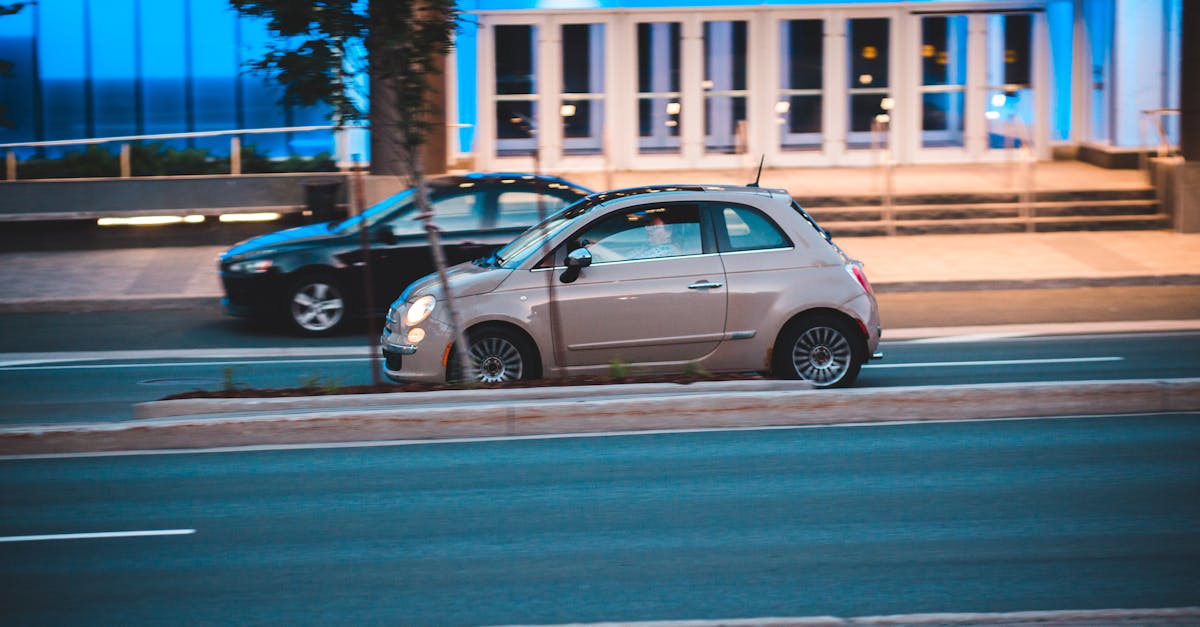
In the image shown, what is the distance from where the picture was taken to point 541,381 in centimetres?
1007

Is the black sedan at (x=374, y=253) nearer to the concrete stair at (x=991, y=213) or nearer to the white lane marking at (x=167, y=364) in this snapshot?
the white lane marking at (x=167, y=364)

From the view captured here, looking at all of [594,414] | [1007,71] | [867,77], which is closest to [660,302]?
[594,414]

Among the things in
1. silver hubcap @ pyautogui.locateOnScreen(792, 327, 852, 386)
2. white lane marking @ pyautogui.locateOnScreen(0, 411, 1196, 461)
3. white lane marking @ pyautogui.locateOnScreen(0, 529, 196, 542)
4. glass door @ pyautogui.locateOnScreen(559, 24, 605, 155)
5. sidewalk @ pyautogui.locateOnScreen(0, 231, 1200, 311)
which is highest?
glass door @ pyautogui.locateOnScreen(559, 24, 605, 155)

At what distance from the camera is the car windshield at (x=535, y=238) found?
34.8ft

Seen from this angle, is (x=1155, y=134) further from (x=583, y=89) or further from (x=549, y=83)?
(x=549, y=83)

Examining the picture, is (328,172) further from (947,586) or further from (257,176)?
(947,586)

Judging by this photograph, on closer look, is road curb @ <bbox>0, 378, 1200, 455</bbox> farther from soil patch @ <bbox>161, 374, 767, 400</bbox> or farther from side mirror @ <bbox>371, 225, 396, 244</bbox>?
side mirror @ <bbox>371, 225, 396, 244</bbox>

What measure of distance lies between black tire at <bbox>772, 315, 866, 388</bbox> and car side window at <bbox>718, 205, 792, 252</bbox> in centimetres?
66

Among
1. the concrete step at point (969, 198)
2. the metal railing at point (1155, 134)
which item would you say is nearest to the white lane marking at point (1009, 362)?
the concrete step at point (969, 198)

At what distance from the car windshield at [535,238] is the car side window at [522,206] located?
2.94 metres

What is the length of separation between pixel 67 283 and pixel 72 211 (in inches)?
120

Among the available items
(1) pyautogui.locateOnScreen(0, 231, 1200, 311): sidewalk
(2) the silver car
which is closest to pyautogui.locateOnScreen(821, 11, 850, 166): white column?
(1) pyautogui.locateOnScreen(0, 231, 1200, 311): sidewalk

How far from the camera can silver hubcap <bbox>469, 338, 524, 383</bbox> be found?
1031 centimetres

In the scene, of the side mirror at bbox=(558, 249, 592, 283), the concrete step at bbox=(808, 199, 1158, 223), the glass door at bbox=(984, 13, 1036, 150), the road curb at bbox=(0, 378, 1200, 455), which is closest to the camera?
the road curb at bbox=(0, 378, 1200, 455)
